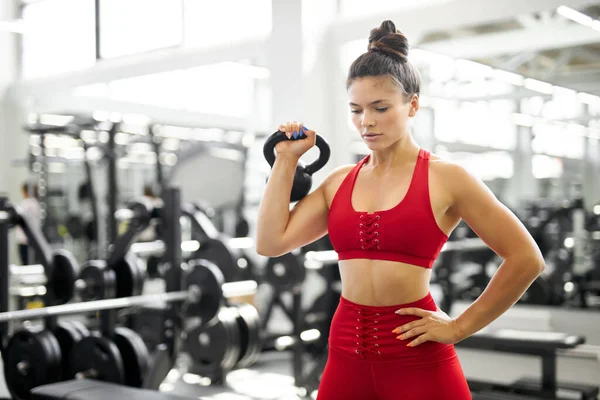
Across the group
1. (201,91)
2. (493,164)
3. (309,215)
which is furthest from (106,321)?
(201,91)

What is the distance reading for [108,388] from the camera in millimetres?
2318

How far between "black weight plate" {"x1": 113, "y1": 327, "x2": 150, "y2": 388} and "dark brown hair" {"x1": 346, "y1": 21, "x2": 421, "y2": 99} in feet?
8.04

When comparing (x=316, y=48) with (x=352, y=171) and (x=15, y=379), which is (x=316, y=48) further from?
(x=352, y=171)

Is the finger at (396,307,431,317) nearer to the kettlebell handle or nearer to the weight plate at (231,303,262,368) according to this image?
the kettlebell handle

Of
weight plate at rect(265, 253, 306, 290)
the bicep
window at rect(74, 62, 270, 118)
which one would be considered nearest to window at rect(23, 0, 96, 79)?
window at rect(74, 62, 270, 118)

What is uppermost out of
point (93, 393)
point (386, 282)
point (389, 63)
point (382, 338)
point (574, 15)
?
point (574, 15)

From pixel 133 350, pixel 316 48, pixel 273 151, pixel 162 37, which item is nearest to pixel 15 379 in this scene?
pixel 133 350

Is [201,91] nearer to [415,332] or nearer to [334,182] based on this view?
[334,182]

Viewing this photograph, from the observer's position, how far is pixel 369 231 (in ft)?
4.09

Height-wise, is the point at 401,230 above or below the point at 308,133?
below

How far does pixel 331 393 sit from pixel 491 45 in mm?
3919

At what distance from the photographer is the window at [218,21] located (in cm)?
617

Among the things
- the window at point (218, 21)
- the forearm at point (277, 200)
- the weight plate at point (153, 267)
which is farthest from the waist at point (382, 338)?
the weight plate at point (153, 267)

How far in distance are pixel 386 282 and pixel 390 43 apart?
0.47 metres
